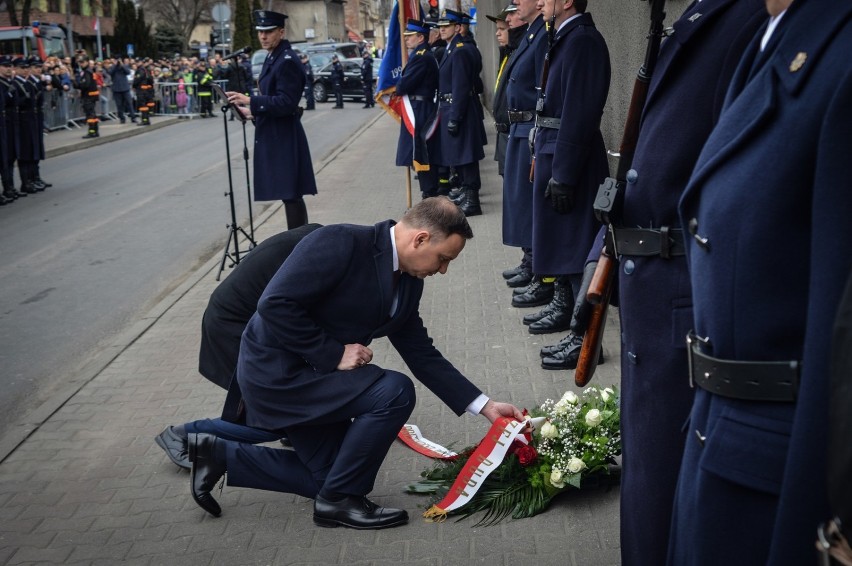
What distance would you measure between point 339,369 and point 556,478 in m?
0.97

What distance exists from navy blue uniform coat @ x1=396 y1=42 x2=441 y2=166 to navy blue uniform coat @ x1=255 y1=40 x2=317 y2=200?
111 inches

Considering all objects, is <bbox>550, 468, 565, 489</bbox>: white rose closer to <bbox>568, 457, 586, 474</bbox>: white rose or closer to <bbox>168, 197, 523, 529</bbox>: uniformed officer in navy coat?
<bbox>568, 457, 586, 474</bbox>: white rose

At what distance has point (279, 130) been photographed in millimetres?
9188

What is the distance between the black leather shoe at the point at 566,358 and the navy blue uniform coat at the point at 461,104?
5531mm

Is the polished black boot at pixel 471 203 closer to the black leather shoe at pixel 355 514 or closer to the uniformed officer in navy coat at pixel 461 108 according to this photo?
the uniformed officer in navy coat at pixel 461 108

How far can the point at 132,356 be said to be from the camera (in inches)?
277

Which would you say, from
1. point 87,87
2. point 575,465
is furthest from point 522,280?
point 87,87

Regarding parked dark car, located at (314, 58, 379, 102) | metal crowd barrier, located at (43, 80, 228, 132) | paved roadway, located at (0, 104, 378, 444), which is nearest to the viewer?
paved roadway, located at (0, 104, 378, 444)

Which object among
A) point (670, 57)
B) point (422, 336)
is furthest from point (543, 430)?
point (670, 57)

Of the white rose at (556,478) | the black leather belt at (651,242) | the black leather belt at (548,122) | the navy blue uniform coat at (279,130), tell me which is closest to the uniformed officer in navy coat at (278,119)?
the navy blue uniform coat at (279,130)

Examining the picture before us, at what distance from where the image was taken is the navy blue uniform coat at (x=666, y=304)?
2.85 meters

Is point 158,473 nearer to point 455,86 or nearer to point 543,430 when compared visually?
point 543,430

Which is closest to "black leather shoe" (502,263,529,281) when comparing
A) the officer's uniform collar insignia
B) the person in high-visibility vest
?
the officer's uniform collar insignia

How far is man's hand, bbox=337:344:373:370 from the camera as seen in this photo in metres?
4.01
